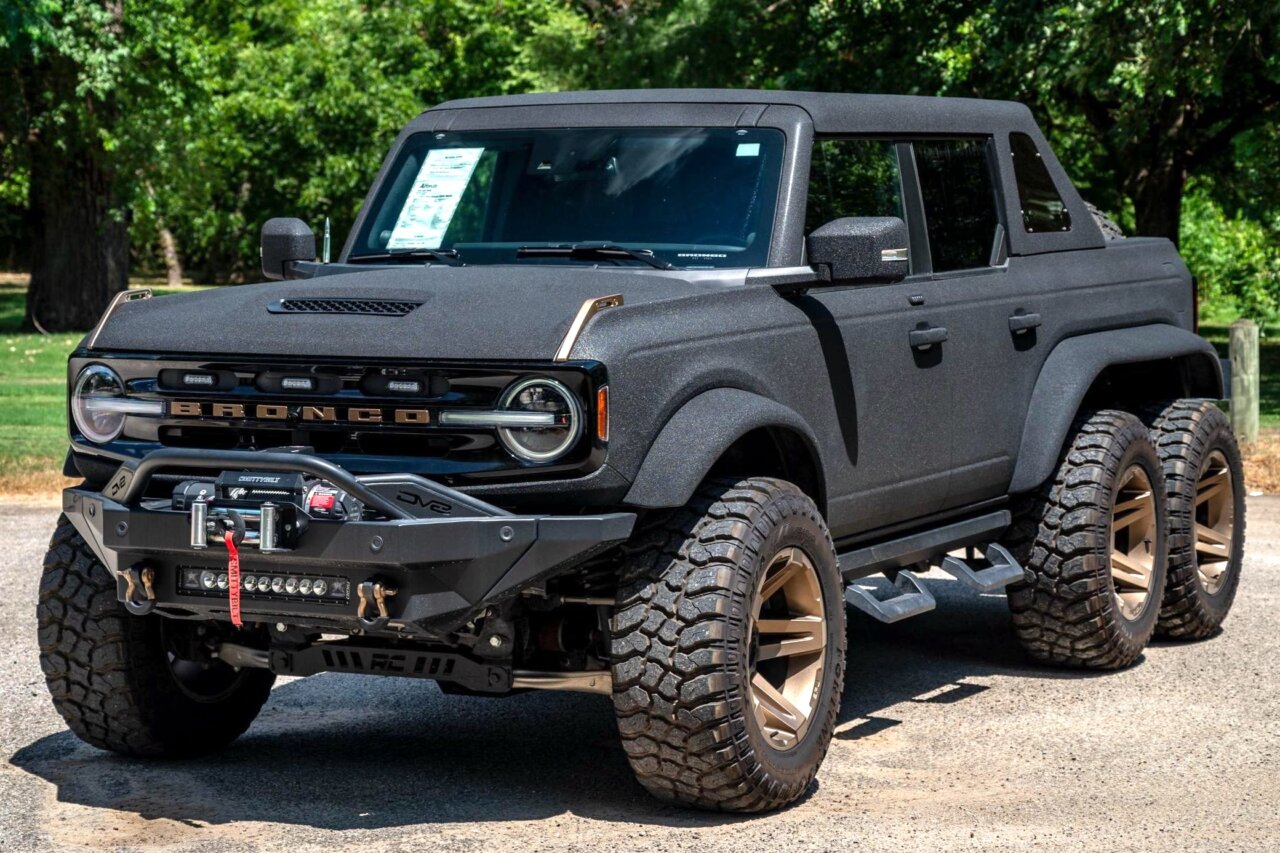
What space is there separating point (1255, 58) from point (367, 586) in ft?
54.6

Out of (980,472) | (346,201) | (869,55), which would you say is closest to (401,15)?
(346,201)

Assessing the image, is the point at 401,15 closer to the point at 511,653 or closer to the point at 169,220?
the point at 169,220

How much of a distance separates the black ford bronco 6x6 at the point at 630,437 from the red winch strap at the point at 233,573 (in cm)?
1

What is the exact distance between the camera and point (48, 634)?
5.93m

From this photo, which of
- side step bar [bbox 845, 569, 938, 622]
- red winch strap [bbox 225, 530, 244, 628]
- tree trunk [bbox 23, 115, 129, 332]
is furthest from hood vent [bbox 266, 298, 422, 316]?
tree trunk [bbox 23, 115, 129, 332]

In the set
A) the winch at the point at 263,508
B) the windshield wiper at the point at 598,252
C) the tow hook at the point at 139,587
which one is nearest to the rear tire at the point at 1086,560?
the windshield wiper at the point at 598,252

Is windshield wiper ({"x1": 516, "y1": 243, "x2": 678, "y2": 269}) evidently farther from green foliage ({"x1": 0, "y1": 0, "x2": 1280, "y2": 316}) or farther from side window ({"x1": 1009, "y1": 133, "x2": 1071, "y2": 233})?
green foliage ({"x1": 0, "y1": 0, "x2": 1280, "y2": 316})

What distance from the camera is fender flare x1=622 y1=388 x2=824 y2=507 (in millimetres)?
5168

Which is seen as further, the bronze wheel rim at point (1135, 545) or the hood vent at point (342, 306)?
the bronze wheel rim at point (1135, 545)

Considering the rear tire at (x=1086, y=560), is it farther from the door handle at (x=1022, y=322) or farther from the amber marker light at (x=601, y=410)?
the amber marker light at (x=601, y=410)

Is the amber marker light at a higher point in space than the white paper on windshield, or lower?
lower

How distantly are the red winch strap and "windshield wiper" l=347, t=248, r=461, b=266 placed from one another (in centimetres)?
165

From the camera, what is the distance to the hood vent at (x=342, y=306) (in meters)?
5.42

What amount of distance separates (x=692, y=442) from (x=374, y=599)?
0.94m
